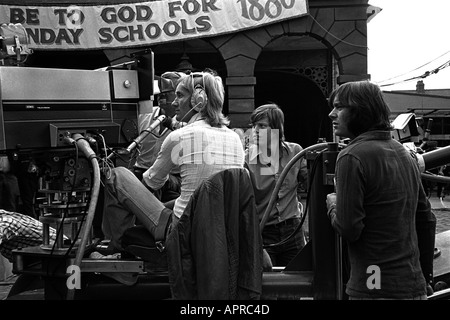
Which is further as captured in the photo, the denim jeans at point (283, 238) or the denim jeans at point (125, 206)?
the denim jeans at point (283, 238)

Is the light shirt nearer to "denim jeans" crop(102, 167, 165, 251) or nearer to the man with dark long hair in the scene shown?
"denim jeans" crop(102, 167, 165, 251)

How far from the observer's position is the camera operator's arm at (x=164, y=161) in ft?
10.2

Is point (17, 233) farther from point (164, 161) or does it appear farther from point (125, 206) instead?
point (164, 161)

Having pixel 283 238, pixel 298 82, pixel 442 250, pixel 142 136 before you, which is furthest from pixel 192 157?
pixel 298 82

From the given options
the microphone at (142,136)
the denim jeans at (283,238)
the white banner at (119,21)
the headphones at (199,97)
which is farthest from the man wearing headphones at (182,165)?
the white banner at (119,21)

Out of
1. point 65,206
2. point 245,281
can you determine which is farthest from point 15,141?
point 245,281

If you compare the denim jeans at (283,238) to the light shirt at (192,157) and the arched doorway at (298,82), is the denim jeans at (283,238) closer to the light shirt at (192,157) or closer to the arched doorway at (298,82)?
the light shirt at (192,157)

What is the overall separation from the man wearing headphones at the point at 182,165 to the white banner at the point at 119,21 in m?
10.0

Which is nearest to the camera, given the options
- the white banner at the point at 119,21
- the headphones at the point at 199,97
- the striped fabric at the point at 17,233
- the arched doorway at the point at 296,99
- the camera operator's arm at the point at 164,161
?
the camera operator's arm at the point at 164,161

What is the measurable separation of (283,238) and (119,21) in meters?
10.00

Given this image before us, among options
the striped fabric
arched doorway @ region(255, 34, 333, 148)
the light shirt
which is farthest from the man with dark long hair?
arched doorway @ region(255, 34, 333, 148)

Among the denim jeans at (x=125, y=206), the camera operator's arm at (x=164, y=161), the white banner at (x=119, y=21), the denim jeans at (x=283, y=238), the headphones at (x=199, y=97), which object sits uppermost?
the white banner at (x=119, y=21)
